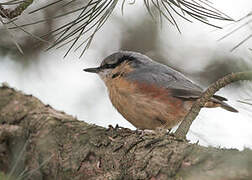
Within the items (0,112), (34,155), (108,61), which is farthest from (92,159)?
(108,61)

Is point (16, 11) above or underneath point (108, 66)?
above

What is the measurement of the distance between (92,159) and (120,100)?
1012mm

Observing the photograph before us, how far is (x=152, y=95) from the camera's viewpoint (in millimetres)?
3242

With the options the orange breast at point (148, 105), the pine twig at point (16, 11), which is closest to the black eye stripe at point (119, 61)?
the orange breast at point (148, 105)

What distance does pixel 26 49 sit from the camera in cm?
380

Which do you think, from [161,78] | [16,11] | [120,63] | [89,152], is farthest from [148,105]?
[16,11]

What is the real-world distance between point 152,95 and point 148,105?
0.09 m

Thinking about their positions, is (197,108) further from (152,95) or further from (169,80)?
(169,80)

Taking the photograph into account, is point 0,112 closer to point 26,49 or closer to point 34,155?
point 34,155

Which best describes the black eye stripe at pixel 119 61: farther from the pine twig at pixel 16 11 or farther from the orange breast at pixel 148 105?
the pine twig at pixel 16 11

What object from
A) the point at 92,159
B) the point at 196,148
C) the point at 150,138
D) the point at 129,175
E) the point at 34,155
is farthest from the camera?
the point at 34,155

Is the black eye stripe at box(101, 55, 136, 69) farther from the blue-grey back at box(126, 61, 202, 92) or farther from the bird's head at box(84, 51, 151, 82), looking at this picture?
the blue-grey back at box(126, 61, 202, 92)

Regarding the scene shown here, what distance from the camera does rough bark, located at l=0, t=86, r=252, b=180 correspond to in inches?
65.9

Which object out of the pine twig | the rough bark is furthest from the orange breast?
the pine twig
